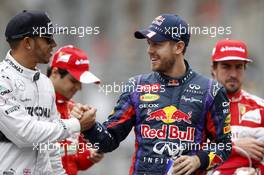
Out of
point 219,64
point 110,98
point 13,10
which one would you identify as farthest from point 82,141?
point 13,10

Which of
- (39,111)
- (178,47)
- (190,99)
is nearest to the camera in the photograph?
(39,111)

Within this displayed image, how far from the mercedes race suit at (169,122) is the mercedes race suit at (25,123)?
37 cm

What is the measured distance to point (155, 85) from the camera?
677 cm

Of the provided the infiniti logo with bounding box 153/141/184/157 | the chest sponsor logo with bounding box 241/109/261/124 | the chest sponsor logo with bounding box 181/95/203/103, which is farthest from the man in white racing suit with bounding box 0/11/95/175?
the chest sponsor logo with bounding box 241/109/261/124

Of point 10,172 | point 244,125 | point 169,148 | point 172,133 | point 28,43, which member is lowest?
point 10,172

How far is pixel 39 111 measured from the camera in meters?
6.56

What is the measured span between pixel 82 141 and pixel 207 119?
187 cm

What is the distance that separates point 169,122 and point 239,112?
57.3 inches

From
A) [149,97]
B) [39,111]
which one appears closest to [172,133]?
[149,97]

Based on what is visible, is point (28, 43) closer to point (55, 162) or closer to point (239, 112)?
point (55, 162)

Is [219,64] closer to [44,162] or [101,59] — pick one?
[44,162]

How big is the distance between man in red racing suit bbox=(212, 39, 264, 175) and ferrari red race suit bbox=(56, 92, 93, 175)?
1311mm

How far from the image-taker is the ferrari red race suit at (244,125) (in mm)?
7711

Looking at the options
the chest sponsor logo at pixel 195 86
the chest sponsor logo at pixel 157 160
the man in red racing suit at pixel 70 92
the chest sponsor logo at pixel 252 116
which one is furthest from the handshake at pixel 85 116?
the chest sponsor logo at pixel 252 116
